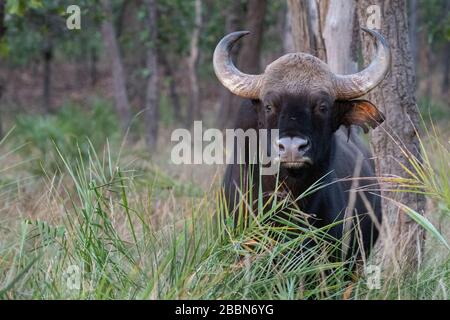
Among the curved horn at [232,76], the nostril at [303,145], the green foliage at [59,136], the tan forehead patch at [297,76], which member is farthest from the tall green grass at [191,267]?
the green foliage at [59,136]

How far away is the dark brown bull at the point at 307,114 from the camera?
5371 millimetres

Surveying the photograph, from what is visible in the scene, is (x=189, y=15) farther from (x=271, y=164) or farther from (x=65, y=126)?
(x=271, y=164)

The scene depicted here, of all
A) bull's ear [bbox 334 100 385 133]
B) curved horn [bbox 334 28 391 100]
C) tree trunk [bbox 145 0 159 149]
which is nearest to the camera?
curved horn [bbox 334 28 391 100]

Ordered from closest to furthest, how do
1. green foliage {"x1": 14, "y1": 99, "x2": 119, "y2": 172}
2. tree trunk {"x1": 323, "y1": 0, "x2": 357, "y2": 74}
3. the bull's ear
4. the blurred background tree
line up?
the bull's ear < tree trunk {"x1": 323, "y1": 0, "x2": 357, "y2": 74} < the blurred background tree < green foliage {"x1": 14, "y1": 99, "x2": 119, "y2": 172}

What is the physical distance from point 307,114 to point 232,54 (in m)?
9.36

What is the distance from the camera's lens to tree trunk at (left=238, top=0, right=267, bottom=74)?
14.5m

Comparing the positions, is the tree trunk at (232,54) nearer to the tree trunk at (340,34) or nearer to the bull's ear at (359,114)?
the tree trunk at (340,34)

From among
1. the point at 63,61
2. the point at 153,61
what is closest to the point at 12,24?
the point at 153,61

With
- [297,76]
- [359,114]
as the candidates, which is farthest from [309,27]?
[297,76]

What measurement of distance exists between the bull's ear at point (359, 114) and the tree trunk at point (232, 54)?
28.9 feet

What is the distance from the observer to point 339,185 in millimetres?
6219

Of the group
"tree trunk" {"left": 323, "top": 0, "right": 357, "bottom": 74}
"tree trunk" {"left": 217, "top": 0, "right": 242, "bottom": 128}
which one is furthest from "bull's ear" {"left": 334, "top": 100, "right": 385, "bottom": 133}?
"tree trunk" {"left": 217, "top": 0, "right": 242, "bottom": 128}

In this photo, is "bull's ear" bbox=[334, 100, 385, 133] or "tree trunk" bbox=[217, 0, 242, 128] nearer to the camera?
"bull's ear" bbox=[334, 100, 385, 133]

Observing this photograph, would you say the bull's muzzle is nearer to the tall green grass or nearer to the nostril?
the nostril
